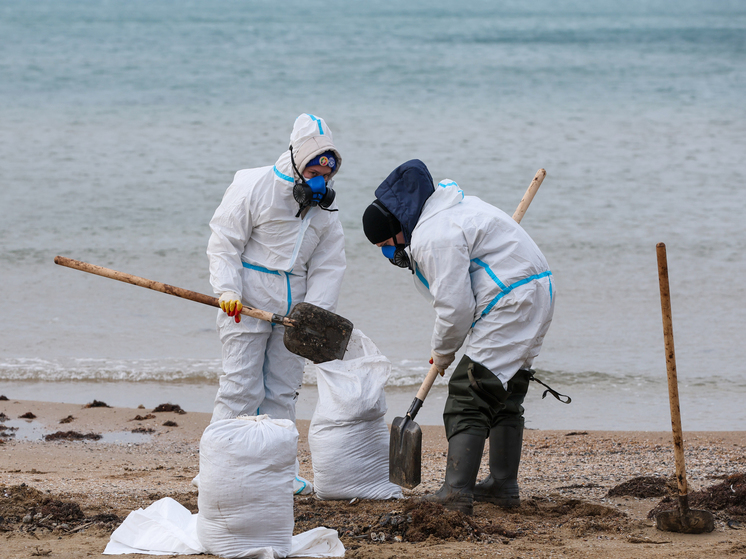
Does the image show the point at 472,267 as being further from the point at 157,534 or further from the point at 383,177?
the point at 383,177

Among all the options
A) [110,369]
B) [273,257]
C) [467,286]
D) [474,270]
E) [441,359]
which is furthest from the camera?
[110,369]

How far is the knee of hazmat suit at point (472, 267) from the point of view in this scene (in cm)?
336

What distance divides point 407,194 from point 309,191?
2.12 ft

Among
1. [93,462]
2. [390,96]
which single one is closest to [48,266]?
[93,462]

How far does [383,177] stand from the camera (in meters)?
15.8

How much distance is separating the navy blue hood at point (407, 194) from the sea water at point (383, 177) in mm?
2877

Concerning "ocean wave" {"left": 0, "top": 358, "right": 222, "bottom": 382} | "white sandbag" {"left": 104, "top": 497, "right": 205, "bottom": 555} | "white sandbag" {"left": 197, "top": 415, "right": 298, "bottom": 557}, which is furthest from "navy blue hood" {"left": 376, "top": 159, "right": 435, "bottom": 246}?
"ocean wave" {"left": 0, "top": 358, "right": 222, "bottom": 382}

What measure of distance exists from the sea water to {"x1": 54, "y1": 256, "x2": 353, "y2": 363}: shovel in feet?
7.48

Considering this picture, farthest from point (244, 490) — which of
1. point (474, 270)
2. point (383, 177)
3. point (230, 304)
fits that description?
point (383, 177)

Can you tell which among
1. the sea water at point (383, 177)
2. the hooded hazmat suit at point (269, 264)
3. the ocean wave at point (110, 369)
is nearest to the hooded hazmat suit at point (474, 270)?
the hooded hazmat suit at point (269, 264)

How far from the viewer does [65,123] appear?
20469 millimetres

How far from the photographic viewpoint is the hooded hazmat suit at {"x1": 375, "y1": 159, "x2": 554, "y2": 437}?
11.0 feet

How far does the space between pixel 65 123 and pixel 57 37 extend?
18079 mm

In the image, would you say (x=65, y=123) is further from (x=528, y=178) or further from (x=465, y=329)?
(x=465, y=329)
